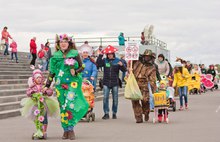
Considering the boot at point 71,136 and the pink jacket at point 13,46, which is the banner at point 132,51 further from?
the pink jacket at point 13,46

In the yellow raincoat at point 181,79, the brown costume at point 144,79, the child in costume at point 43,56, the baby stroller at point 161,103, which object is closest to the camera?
the baby stroller at point 161,103

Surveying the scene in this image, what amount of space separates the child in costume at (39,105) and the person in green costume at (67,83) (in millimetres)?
203

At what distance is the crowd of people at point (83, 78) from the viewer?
11.9 meters

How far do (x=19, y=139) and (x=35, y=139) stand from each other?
1.05 ft

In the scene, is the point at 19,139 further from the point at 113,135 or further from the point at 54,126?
the point at 54,126

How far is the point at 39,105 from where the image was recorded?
12.1 metres

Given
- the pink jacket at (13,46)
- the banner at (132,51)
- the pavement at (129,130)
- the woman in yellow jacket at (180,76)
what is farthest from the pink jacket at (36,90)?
the pink jacket at (13,46)

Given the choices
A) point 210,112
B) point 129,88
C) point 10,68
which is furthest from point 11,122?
point 10,68

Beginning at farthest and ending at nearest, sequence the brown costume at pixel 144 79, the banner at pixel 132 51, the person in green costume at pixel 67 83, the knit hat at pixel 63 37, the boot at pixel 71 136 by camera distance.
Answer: the banner at pixel 132 51 → the brown costume at pixel 144 79 → the knit hat at pixel 63 37 → the person in green costume at pixel 67 83 → the boot at pixel 71 136

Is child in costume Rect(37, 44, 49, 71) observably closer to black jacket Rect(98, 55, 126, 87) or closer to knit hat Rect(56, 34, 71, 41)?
black jacket Rect(98, 55, 126, 87)

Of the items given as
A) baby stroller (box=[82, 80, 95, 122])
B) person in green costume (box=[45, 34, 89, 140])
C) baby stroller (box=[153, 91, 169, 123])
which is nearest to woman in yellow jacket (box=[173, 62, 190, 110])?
baby stroller (box=[153, 91, 169, 123])

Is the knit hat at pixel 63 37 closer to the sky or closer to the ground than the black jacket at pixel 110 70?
closer to the sky

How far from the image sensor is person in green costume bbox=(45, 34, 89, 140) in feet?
39.0

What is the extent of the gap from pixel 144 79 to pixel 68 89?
4321 millimetres
